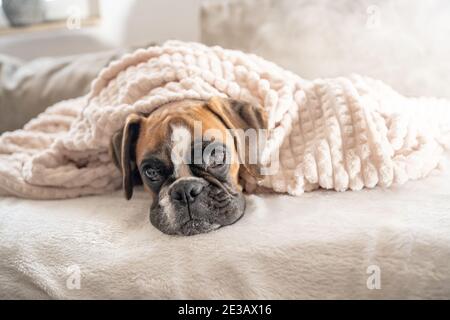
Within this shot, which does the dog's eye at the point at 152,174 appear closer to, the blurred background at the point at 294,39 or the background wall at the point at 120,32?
the blurred background at the point at 294,39

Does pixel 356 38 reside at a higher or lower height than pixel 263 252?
higher

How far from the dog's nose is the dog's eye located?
111 mm

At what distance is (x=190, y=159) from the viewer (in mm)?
1285

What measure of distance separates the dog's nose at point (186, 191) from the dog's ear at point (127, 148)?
0.23 meters

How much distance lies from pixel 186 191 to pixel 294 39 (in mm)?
1063

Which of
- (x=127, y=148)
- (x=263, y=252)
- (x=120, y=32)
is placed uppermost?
(x=120, y=32)

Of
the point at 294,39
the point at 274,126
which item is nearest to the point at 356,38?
the point at 294,39

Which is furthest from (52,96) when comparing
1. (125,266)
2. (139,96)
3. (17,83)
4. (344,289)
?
(344,289)

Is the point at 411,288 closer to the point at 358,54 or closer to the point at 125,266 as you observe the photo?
the point at 125,266

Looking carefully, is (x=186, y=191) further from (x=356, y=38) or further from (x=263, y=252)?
(x=356, y=38)

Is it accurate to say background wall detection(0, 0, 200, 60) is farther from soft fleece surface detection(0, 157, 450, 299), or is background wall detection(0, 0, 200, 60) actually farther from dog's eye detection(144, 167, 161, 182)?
soft fleece surface detection(0, 157, 450, 299)

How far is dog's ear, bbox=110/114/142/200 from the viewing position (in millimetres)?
1390

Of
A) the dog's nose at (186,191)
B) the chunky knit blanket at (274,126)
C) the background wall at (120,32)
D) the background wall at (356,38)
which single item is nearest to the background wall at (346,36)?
the background wall at (356,38)
